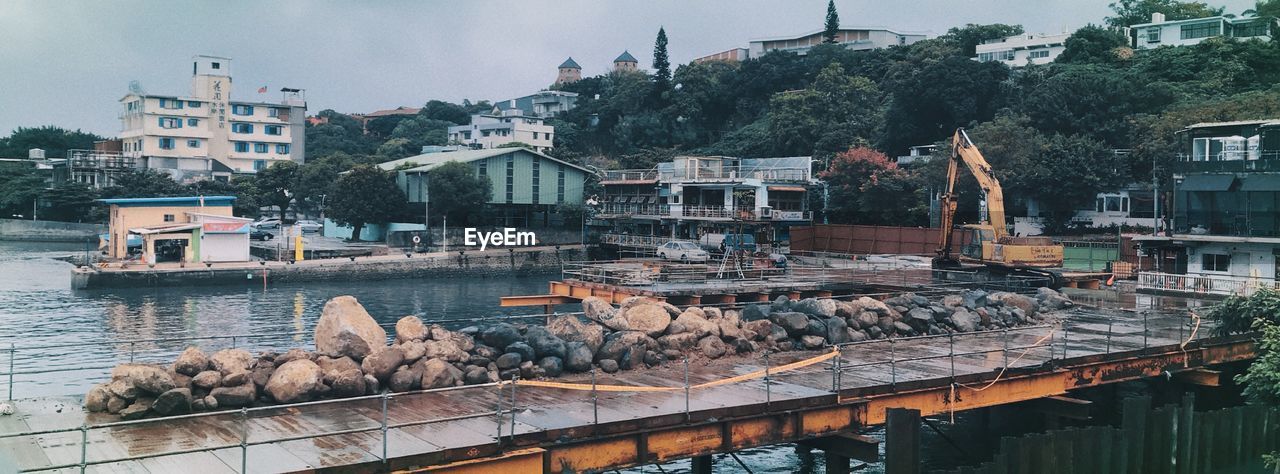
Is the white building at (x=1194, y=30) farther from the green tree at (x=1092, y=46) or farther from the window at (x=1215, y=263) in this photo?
the window at (x=1215, y=263)

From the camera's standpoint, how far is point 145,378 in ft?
56.8

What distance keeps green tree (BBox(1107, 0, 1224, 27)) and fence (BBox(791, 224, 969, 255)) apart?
168 ft

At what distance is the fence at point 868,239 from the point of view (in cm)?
6612

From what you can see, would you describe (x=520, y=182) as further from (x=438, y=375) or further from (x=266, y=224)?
(x=438, y=375)

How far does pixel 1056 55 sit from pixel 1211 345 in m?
82.1

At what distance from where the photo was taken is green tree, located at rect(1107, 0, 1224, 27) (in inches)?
4077

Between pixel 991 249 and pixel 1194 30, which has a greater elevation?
pixel 1194 30

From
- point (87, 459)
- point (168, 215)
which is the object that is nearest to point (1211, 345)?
point (87, 459)

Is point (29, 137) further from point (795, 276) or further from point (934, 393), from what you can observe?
point (934, 393)

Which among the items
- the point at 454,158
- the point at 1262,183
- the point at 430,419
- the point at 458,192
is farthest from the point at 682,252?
the point at 430,419

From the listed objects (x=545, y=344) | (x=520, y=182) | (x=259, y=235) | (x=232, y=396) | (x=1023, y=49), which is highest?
(x=1023, y=49)

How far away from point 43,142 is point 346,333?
425 ft

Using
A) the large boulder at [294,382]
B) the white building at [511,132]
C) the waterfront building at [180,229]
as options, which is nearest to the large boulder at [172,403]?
the large boulder at [294,382]

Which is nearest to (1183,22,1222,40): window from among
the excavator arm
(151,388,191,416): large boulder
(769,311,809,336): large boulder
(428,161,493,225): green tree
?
the excavator arm
